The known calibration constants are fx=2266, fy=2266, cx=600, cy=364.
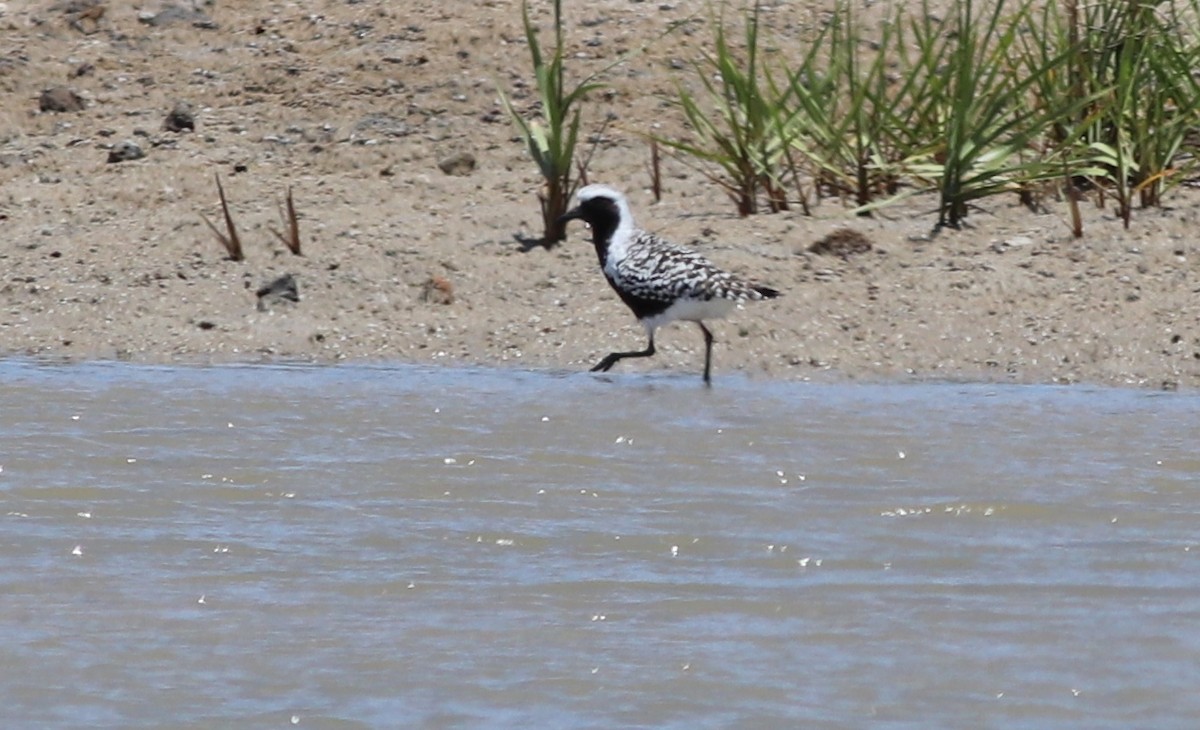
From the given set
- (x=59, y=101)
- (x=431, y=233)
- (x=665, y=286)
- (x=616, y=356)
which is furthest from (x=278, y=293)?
(x=59, y=101)

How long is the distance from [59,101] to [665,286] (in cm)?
394

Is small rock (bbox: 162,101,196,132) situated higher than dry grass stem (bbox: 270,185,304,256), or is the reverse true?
small rock (bbox: 162,101,196,132)

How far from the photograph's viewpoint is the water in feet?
12.5

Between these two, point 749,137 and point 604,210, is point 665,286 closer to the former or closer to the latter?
point 604,210

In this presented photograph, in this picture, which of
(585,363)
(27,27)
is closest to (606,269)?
(585,363)

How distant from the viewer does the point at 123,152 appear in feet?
33.1

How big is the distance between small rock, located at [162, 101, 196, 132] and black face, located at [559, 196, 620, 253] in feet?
8.37

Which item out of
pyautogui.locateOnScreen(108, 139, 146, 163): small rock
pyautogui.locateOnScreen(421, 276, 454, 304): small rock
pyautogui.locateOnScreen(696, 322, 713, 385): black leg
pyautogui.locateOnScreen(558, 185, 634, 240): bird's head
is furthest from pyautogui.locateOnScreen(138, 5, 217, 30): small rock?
pyautogui.locateOnScreen(696, 322, 713, 385): black leg

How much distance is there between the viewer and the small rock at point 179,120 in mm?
10305

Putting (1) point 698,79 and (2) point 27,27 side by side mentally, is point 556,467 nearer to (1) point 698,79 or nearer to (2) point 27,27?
(1) point 698,79

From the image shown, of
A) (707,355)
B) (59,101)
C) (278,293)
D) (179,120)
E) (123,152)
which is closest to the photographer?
(707,355)

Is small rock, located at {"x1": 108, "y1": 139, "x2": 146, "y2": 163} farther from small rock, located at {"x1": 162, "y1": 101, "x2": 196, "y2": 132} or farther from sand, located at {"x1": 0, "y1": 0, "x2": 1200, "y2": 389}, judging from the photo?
small rock, located at {"x1": 162, "y1": 101, "x2": 196, "y2": 132}

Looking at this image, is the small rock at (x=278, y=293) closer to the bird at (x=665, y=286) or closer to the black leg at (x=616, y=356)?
the bird at (x=665, y=286)

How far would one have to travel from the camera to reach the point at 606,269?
27.0 ft
